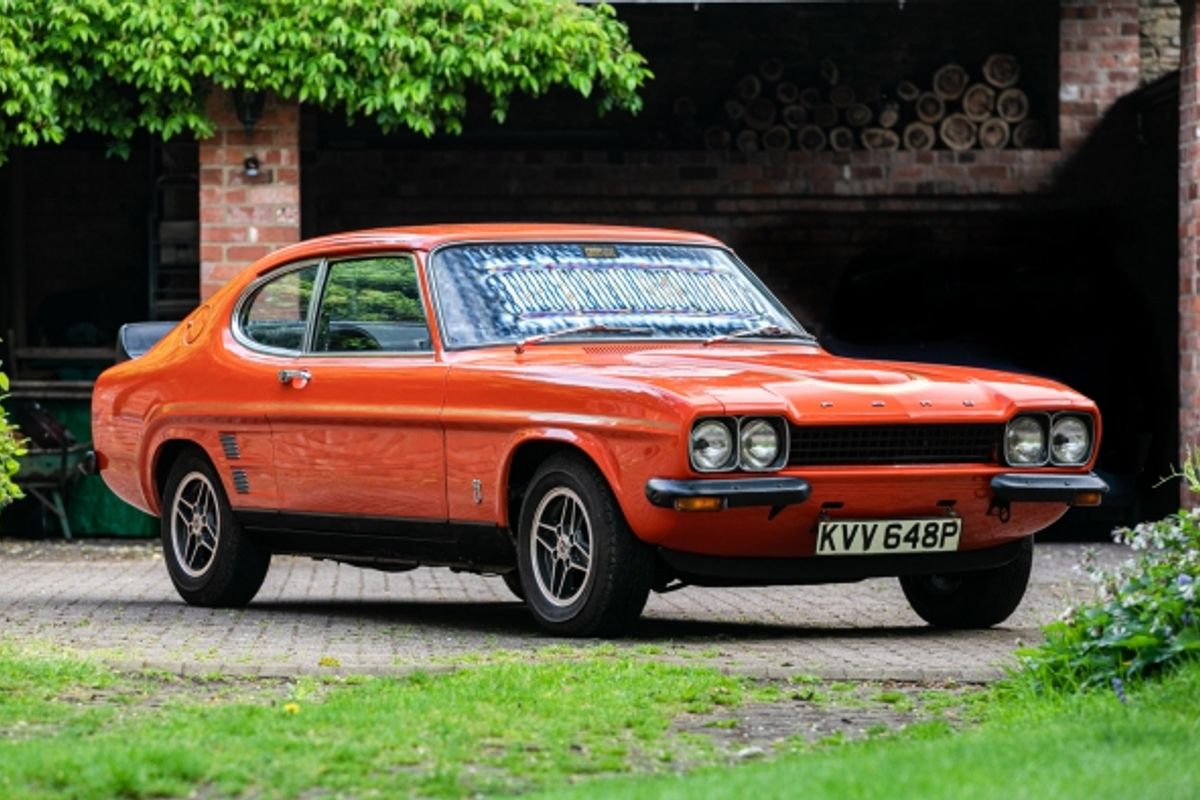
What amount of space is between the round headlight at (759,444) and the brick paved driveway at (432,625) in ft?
2.15

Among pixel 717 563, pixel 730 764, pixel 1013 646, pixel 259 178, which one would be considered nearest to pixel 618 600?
pixel 717 563

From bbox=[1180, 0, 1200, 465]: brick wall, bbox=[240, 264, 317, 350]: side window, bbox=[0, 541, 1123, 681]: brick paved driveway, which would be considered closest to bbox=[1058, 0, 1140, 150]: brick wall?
bbox=[1180, 0, 1200, 465]: brick wall

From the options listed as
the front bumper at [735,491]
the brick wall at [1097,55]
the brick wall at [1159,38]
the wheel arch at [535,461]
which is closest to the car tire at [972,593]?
the front bumper at [735,491]

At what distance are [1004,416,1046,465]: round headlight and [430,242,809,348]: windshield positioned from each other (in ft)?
4.07

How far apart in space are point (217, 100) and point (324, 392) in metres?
6.40

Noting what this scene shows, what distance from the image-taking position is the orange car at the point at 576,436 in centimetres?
925

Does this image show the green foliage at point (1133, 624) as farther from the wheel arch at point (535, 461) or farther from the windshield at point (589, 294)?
the windshield at point (589, 294)

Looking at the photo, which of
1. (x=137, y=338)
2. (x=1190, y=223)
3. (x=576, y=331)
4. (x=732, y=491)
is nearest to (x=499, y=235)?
(x=576, y=331)

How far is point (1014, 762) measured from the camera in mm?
6156

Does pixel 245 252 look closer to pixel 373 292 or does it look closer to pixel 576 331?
pixel 373 292

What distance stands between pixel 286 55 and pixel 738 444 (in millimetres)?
7812

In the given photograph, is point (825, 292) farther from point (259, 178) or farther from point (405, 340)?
point (405, 340)

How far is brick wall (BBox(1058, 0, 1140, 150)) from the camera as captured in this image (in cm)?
1856

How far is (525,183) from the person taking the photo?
1883cm
